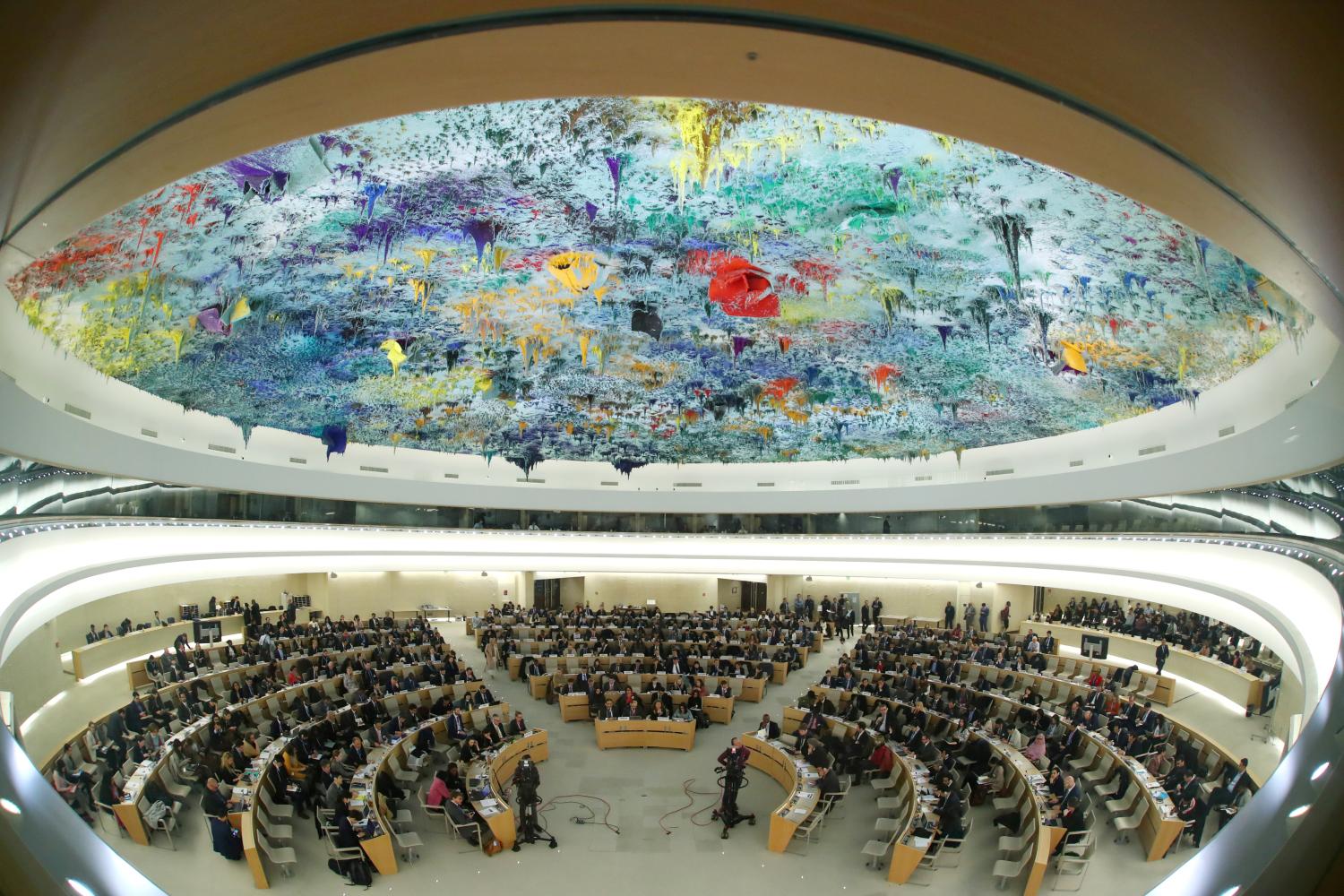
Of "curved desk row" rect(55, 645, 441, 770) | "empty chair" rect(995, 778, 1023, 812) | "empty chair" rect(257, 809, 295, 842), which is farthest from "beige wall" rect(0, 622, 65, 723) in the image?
"empty chair" rect(995, 778, 1023, 812)

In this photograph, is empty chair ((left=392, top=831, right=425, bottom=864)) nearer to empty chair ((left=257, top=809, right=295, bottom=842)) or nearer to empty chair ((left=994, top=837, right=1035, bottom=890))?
empty chair ((left=257, top=809, right=295, bottom=842))

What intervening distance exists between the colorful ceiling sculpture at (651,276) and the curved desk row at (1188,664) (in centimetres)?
597

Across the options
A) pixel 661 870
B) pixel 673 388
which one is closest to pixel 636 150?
pixel 661 870

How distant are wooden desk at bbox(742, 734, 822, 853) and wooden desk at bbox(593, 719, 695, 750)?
1.41 meters

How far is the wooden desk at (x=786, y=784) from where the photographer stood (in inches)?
456

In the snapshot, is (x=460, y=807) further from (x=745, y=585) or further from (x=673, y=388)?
(x=745, y=585)

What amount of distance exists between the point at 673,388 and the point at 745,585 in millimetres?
16365

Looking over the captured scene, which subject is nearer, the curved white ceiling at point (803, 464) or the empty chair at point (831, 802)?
the curved white ceiling at point (803, 464)

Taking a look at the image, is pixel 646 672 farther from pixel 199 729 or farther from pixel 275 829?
pixel 275 829

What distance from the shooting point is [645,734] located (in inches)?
658

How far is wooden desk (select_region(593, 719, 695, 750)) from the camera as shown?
1661cm

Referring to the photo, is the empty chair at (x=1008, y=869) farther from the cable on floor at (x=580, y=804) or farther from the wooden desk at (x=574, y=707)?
the wooden desk at (x=574, y=707)

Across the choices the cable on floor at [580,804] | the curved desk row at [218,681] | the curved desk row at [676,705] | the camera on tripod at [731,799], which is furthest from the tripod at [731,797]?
the curved desk row at [218,681]

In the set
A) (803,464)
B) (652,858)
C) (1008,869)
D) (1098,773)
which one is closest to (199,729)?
(652,858)
